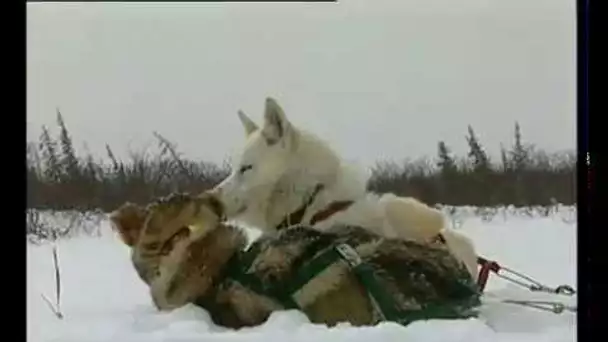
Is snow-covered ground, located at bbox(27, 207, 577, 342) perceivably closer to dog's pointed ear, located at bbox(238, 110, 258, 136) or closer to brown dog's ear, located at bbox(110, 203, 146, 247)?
brown dog's ear, located at bbox(110, 203, 146, 247)

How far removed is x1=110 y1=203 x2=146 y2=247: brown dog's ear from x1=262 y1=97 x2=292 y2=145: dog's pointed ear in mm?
130

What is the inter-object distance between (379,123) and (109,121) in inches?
9.3

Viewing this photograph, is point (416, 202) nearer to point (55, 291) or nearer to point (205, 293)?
point (205, 293)

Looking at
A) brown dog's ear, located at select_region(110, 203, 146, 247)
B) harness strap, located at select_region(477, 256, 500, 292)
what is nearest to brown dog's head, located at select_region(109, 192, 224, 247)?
brown dog's ear, located at select_region(110, 203, 146, 247)

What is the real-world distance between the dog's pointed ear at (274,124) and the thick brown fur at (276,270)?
8cm

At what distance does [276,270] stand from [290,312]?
0.04 m

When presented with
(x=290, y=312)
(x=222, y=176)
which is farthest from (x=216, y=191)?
(x=290, y=312)

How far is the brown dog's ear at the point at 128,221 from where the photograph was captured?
0.87 metres

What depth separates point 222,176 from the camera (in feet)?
2.85

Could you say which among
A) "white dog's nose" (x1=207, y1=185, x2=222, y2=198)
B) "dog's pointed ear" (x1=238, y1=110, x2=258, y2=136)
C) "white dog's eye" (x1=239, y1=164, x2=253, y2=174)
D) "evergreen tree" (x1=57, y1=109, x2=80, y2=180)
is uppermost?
"dog's pointed ear" (x1=238, y1=110, x2=258, y2=136)

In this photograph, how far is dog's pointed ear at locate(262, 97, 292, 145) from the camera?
0.86 m

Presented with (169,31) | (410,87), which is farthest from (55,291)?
(410,87)

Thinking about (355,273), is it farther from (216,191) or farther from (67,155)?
(67,155)
